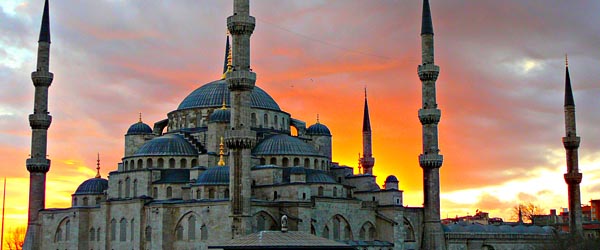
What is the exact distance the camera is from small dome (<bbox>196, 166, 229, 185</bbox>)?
3409 centimetres

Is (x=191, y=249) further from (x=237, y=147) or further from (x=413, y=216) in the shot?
(x=413, y=216)

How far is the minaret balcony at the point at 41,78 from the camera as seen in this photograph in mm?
39219

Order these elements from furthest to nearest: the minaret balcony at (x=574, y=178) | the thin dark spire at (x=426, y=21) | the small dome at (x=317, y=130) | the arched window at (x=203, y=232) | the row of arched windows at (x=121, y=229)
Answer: the small dome at (x=317, y=130) → the minaret balcony at (x=574, y=178) → the thin dark spire at (x=426, y=21) → the row of arched windows at (x=121, y=229) → the arched window at (x=203, y=232)

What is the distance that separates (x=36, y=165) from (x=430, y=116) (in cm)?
1850

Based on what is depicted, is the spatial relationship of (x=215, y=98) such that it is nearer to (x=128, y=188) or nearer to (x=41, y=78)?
(x=128, y=188)

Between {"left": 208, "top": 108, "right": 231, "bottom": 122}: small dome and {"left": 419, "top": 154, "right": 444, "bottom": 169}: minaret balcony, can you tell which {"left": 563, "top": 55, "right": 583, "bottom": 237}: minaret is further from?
{"left": 208, "top": 108, "right": 231, "bottom": 122}: small dome

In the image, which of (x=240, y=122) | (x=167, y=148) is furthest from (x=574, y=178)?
(x=167, y=148)

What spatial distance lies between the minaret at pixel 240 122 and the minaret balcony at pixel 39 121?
39.3 feet

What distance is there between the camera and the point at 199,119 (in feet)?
135

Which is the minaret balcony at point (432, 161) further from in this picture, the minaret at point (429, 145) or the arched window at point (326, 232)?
the arched window at point (326, 232)

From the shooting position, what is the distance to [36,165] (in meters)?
38.4

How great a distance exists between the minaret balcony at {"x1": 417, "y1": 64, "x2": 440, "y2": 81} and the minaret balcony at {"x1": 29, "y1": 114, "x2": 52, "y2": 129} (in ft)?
58.5

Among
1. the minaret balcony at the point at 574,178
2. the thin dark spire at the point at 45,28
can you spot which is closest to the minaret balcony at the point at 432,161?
the minaret balcony at the point at 574,178

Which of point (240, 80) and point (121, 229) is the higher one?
point (240, 80)
